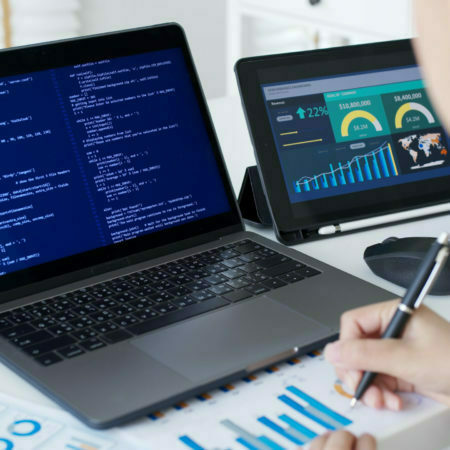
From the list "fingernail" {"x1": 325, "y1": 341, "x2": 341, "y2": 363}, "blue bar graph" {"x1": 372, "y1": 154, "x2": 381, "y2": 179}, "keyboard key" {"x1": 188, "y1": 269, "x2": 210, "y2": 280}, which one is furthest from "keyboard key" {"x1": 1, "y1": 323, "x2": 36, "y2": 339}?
"blue bar graph" {"x1": 372, "y1": 154, "x2": 381, "y2": 179}

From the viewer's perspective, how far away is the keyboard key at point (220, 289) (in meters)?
0.95

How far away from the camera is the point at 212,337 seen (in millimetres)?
849

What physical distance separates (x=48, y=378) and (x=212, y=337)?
0.56ft

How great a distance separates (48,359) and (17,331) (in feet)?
0.24

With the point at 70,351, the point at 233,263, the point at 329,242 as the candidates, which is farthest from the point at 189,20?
the point at 70,351

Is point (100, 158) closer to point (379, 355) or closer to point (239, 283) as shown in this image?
point (239, 283)

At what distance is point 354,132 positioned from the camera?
46.3 inches

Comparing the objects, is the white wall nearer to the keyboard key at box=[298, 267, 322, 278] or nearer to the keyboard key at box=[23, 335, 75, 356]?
the keyboard key at box=[298, 267, 322, 278]

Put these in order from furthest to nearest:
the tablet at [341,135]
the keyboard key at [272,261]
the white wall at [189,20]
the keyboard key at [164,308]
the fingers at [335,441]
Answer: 1. the white wall at [189,20]
2. the tablet at [341,135]
3. the keyboard key at [272,261]
4. the keyboard key at [164,308]
5. the fingers at [335,441]

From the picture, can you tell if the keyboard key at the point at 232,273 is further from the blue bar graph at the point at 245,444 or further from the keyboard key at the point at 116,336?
the blue bar graph at the point at 245,444

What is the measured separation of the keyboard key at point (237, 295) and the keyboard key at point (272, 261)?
0.07 metres

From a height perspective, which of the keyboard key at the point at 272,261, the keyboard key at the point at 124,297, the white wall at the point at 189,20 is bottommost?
the keyboard key at the point at 272,261

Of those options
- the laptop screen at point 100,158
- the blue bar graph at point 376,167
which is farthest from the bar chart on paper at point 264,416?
the blue bar graph at point 376,167

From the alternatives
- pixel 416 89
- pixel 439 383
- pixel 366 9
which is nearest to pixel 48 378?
pixel 439 383
